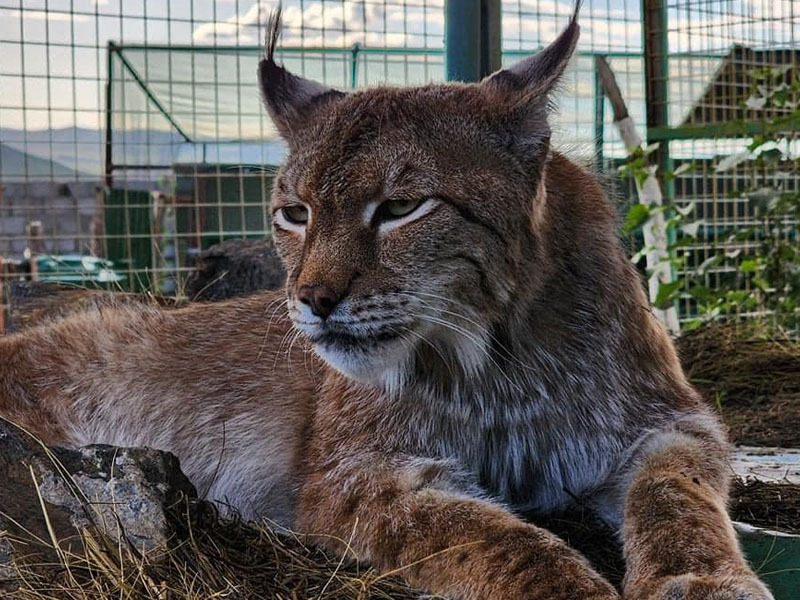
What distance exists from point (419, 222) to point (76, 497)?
121 cm

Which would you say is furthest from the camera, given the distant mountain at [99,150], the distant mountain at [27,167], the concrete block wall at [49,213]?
the concrete block wall at [49,213]

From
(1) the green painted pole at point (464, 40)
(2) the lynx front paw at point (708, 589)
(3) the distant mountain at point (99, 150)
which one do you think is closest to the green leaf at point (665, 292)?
(1) the green painted pole at point (464, 40)

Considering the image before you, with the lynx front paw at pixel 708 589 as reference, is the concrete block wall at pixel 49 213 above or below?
above

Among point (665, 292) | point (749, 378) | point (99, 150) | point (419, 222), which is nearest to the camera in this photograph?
point (419, 222)

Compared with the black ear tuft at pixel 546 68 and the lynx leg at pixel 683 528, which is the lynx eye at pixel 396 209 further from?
the lynx leg at pixel 683 528

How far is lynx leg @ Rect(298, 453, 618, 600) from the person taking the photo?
98.9 inches

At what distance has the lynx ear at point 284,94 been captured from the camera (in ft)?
11.5

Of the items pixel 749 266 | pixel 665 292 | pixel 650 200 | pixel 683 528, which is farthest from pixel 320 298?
pixel 650 200

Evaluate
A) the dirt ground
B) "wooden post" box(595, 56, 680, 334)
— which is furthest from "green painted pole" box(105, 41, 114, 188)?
the dirt ground

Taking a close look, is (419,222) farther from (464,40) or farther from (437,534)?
(464,40)

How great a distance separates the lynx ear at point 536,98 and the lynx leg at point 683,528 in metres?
0.99

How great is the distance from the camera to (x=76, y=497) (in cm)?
284

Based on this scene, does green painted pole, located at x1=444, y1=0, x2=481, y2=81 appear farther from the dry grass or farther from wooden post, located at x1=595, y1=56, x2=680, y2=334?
wooden post, located at x1=595, y1=56, x2=680, y2=334

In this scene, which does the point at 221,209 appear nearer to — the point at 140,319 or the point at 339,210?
the point at 140,319
